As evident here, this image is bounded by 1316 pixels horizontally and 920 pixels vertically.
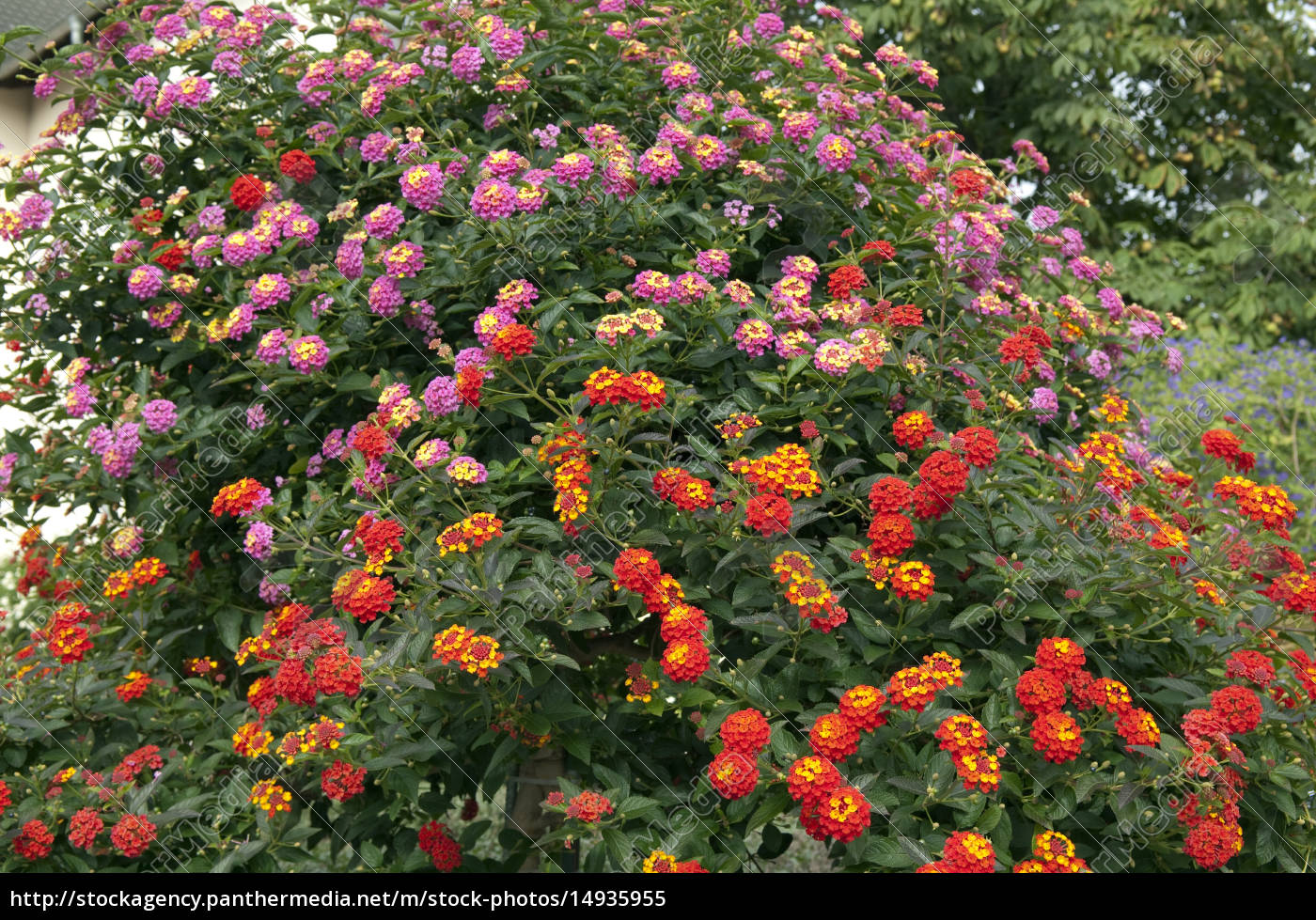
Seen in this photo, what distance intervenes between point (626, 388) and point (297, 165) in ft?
4.45

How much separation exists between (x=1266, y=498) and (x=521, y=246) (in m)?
1.82

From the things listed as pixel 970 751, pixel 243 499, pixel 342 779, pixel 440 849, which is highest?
pixel 970 751

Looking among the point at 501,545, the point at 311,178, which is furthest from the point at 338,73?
the point at 501,545

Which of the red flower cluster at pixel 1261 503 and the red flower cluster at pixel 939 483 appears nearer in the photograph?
the red flower cluster at pixel 939 483

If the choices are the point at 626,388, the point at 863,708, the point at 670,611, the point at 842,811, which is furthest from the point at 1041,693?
the point at 626,388

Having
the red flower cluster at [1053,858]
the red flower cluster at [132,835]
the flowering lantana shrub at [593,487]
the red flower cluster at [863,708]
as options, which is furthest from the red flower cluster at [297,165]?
the red flower cluster at [1053,858]

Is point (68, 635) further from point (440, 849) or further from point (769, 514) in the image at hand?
point (769, 514)

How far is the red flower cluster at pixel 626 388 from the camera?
7.01 feet

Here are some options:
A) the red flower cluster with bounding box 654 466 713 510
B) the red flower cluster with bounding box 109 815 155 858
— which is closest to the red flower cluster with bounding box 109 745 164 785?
the red flower cluster with bounding box 109 815 155 858

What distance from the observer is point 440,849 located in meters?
2.49

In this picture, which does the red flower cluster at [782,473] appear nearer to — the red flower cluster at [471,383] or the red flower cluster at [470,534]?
the red flower cluster at [470,534]

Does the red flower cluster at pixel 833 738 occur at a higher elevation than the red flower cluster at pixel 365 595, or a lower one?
higher

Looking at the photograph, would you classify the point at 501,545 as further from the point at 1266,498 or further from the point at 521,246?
the point at 1266,498
